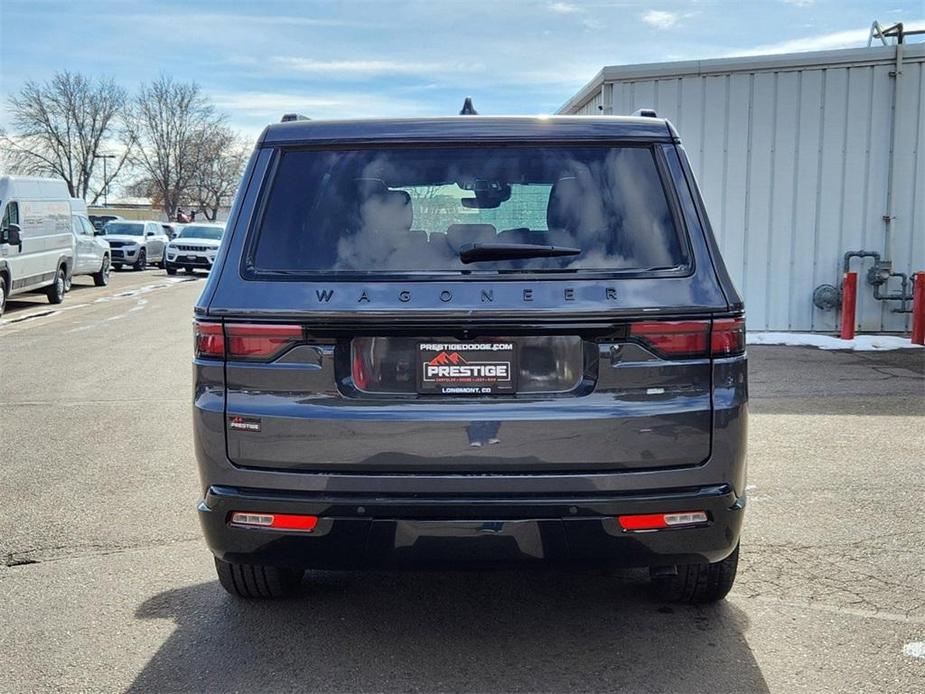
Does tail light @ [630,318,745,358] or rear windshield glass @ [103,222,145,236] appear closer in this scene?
tail light @ [630,318,745,358]

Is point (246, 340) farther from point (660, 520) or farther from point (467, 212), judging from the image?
point (660, 520)

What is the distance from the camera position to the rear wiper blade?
3184mm

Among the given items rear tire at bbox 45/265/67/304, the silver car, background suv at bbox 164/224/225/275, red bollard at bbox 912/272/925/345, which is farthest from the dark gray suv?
background suv at bbox 164/224/225/275

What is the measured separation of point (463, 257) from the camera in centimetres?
320

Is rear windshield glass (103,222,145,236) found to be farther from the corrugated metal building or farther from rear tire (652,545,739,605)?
rear tire (652,545,739,605)

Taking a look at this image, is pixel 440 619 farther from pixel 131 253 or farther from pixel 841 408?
pixel 131 253

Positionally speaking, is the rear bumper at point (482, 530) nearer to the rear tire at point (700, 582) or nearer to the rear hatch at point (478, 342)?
the rear hatch at point (478, 342)

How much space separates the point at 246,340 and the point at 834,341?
36.2ft

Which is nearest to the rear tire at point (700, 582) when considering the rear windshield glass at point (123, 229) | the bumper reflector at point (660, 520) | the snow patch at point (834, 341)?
the bumper reflector at point (660, 520)

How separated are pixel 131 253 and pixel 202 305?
32.2 meters

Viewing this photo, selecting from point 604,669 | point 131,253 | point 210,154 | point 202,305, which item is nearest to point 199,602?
point 202,305

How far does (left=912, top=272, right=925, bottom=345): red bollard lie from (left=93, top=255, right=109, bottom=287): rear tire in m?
19.4

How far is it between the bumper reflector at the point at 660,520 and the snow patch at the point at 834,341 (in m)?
9.43

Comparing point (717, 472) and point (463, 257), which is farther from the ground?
point (463, 257)
